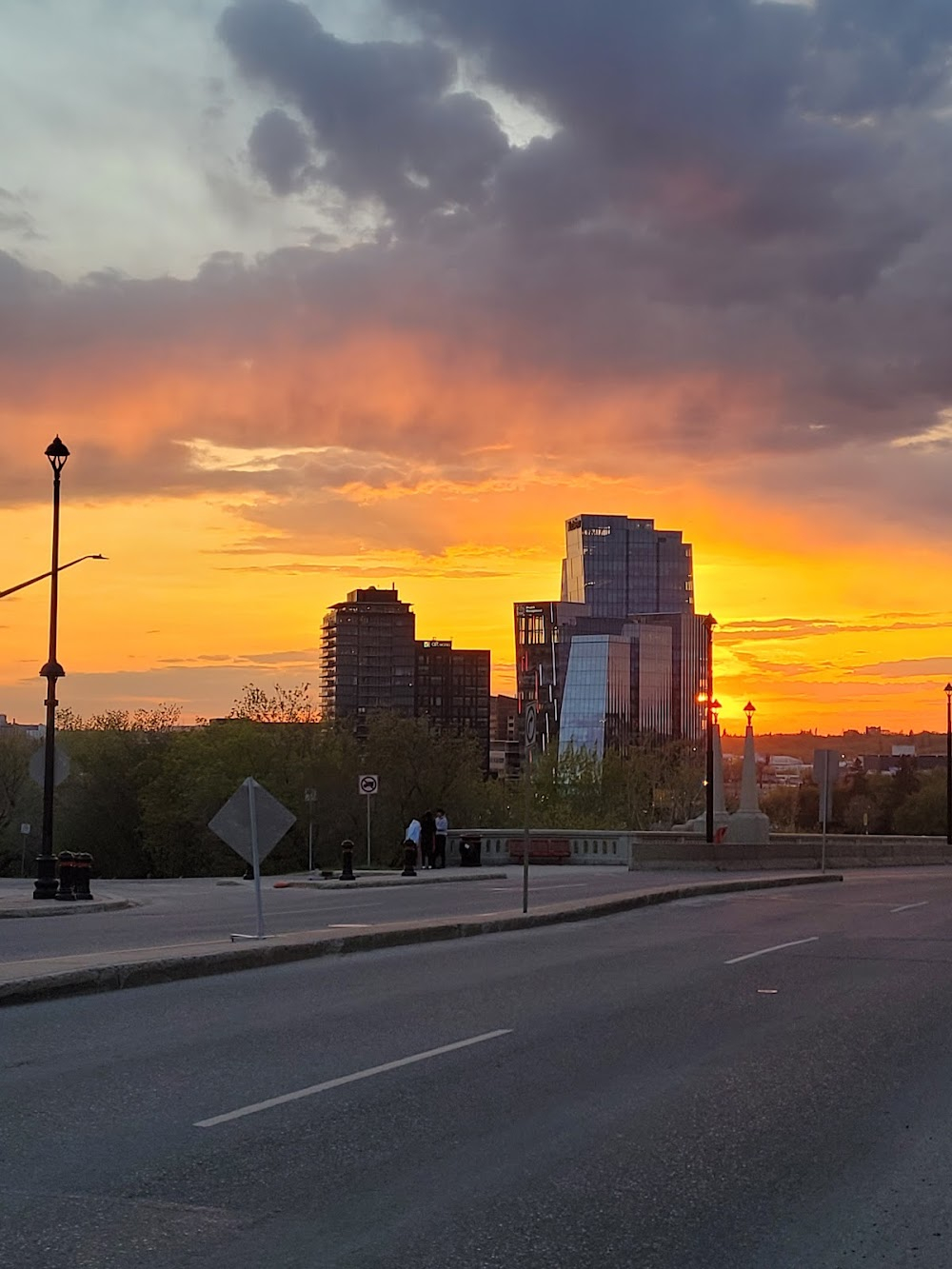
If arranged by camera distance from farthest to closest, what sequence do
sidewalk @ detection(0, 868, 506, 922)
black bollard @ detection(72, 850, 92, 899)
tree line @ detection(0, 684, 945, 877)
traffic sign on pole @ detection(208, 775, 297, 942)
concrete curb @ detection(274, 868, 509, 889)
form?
tree line @ detection(0, 684, 945, 877) → concrete curb @ detection(274, 868, 509, 889) → black bollard @ detection(72, 850, 92, 899) → sidewalk @ detection(0, 868, 506, 922) → traffic sign on pole @ detection(208, 775, 297, 942)

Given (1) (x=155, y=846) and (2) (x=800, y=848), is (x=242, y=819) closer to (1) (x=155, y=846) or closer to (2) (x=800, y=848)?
(2) (x=800, y=848)

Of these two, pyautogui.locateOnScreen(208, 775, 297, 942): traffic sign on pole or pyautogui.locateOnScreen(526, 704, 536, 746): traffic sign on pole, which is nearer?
pyautogui.locateOnScreen(208, 775, 297, 942): traffic sign on pole

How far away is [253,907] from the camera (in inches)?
1153

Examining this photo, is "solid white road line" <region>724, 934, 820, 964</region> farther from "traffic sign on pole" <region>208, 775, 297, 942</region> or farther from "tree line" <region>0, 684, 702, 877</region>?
"tree line" <region>0, 684, 702, 877</region>

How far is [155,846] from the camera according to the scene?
77.1 metres

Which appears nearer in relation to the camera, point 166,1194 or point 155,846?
point 166,1194

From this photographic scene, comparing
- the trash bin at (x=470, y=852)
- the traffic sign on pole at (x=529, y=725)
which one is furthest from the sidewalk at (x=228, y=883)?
the traffic sign on pole at (x=529, y=725)

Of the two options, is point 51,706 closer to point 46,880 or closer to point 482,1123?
point 46,880

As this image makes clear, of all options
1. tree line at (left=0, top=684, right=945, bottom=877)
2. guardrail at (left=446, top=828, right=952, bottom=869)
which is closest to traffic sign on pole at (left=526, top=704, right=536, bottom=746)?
guardrail at (left=446, top=828, right=952, bottom=869)

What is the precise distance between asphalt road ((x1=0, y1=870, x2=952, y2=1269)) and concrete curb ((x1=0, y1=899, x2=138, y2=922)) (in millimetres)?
13026

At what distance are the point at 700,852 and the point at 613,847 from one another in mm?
8374

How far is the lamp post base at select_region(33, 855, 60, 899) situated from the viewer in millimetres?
31047

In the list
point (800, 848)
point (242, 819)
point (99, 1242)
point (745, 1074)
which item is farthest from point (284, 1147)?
point (800, 848)

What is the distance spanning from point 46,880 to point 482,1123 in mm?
24844
